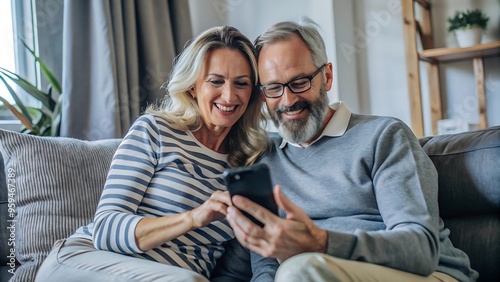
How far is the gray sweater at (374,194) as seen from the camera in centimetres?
113

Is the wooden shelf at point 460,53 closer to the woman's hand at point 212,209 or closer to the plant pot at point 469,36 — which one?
the plant pot at point 469,36

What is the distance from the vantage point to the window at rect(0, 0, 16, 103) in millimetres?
2373

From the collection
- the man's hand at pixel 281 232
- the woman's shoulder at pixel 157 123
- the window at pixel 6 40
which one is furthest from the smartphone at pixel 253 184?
the window at pixel 6 40

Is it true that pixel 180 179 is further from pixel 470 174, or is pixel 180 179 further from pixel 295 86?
pixel 470 174

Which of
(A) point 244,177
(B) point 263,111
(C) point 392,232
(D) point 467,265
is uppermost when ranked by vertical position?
(B) point 263,111

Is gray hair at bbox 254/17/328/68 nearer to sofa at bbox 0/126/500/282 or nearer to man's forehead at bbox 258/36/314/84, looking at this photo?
man's forehead at bbox 258/36/314/84

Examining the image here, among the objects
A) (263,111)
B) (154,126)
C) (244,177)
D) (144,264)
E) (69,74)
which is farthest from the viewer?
(69,74)

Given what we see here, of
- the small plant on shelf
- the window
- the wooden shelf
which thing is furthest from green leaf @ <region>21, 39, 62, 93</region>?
the small plant on shelf

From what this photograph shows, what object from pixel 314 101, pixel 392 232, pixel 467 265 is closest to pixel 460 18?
pixel 314 101

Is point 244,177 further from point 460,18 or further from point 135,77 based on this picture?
point 460,18

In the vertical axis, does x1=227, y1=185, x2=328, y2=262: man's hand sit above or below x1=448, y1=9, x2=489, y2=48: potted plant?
below

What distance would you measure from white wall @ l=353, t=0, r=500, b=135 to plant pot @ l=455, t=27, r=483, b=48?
0.16m

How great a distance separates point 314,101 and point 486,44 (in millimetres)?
1265

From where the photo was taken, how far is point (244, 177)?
1.10 m
